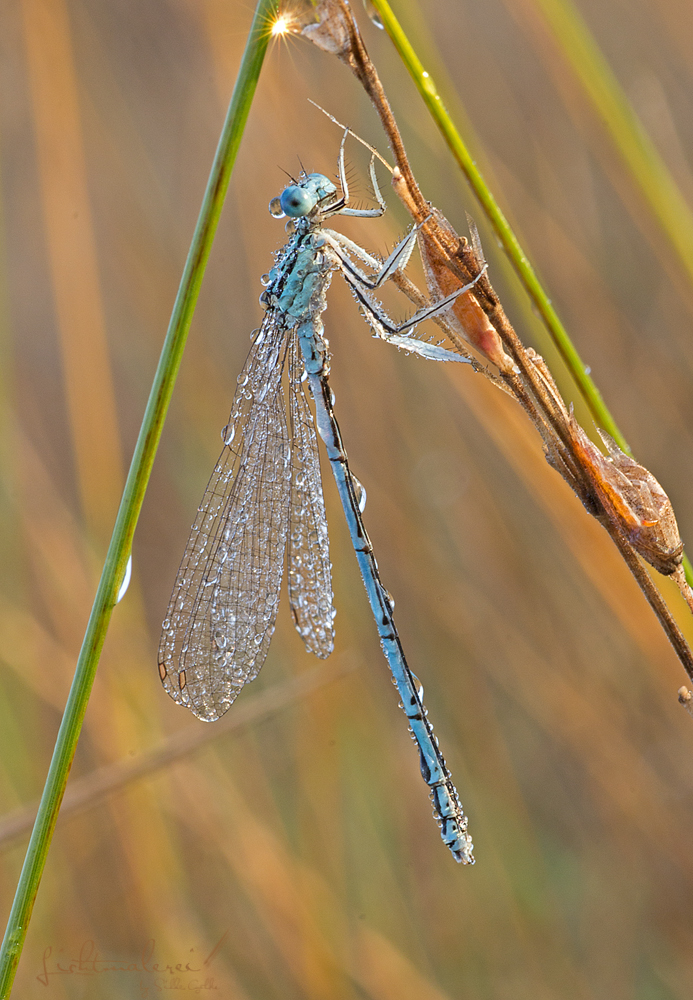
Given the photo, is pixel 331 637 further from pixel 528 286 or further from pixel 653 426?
pixel 653 426

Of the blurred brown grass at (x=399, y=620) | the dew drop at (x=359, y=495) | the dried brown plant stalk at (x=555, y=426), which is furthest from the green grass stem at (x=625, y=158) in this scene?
the dew drop at (x=359, y=495)

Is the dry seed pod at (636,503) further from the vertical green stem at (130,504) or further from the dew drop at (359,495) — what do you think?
the dew drop at (359,495)

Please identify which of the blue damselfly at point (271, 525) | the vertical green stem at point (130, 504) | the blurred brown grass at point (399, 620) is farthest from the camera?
the blurred brown grass at point (399, 620)

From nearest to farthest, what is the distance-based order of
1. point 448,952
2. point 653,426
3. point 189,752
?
point 189,752 → point 448,952 → point 653,426

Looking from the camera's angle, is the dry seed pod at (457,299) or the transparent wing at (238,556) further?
the transparent wing at (238,556)

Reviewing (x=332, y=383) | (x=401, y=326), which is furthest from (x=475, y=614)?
(x=401, y=326)

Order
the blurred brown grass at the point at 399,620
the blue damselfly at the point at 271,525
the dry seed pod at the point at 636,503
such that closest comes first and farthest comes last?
the dry seed pod at the point at 636,503, the blue damselfly at the point at 271,525, the blurred brown grass at the point at 399,620

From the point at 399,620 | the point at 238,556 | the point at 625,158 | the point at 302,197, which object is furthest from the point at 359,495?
the point at 399,620
